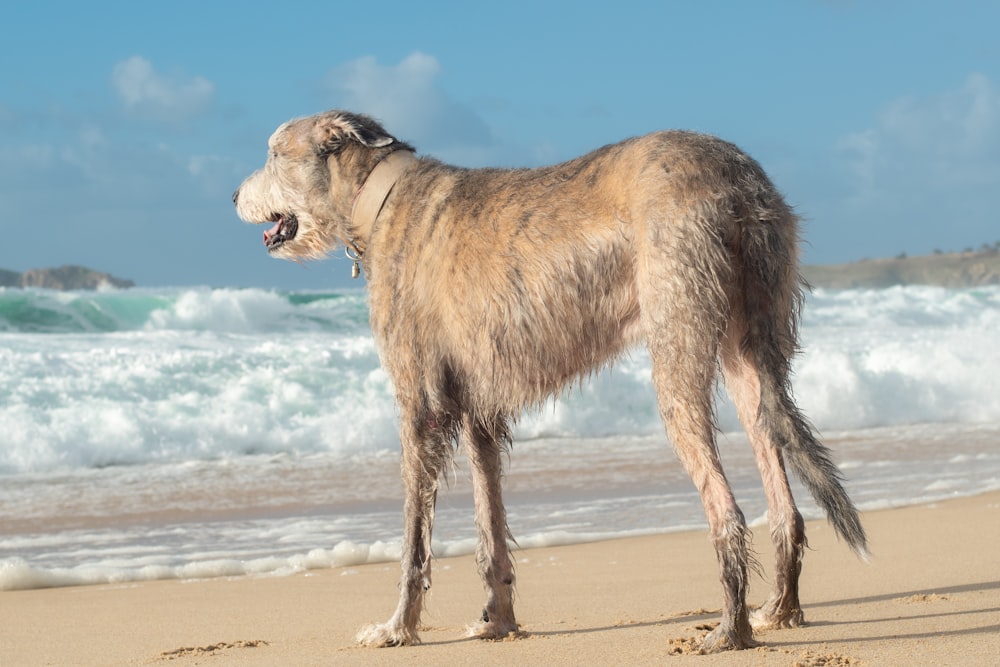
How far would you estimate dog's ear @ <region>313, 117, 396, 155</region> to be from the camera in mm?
5484

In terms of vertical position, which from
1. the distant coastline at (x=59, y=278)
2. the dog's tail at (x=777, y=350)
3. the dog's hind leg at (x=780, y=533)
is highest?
the distant coastline at (x=59, y=278)

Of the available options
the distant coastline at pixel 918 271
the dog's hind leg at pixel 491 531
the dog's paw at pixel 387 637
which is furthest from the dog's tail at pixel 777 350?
the distant coastline at pixel 918 271

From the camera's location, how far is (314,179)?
221 inches

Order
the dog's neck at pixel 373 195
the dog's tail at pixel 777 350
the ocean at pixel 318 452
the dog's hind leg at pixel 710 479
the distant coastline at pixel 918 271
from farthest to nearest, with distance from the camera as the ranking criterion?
1. the distant coastline at pixel 918 271
2. the ocean at pixel 318 452
3. the dog's neck at pixel 373 195
4. the dog's tail at pixel 777 350
5. the dog's hind leg at pixel 710 479

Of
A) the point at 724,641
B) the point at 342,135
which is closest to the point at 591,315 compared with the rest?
the point at 724,641

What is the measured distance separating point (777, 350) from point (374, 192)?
195 cm

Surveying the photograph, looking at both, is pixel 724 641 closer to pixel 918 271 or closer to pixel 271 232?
pixel 271 232

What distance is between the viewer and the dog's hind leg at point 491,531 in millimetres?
5023

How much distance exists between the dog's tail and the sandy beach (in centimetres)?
54

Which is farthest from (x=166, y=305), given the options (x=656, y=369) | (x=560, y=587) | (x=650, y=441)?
(x=656, y=369)

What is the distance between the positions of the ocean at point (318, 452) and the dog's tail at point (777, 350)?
0.76 m

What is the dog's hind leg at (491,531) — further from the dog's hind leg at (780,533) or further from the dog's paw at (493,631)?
the dog's hind leg at (780,533)

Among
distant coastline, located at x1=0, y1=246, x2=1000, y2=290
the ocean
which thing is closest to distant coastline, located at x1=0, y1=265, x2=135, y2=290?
the ocean

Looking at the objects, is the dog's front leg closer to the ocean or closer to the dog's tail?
the ocean
